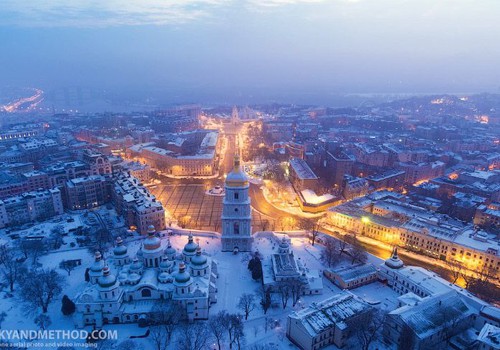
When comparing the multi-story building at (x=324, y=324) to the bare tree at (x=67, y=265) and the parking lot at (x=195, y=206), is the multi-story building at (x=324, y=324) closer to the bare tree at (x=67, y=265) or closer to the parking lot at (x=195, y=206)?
the parking lot at (x=195, y=206)

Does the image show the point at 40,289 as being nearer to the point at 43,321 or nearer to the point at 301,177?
the point at 43,321

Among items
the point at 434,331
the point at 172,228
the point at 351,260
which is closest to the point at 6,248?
the point at 172,228

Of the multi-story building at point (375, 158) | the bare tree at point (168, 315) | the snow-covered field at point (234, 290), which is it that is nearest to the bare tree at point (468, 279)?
the snow-covered field at point (234, 290)

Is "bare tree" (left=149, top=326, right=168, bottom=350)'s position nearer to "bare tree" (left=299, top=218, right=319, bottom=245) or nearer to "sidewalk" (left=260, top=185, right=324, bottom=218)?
"bare tree" (left=299, top=218, right=319, bottom=245)

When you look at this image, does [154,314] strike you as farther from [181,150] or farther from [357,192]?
[181,150]

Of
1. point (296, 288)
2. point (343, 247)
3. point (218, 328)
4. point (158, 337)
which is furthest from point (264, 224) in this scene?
point (158, 337)
